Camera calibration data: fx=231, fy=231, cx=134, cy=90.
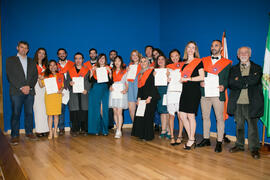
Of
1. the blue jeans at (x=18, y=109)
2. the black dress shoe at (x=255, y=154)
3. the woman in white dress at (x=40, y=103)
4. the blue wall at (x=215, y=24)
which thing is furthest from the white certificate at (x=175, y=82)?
the blue jeans at (x=18, y=109)

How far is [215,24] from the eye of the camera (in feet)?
15.8

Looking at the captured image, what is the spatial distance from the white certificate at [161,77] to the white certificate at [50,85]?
1.96 m

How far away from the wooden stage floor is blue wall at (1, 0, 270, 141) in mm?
1405

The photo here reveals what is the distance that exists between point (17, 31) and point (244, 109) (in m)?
4.84

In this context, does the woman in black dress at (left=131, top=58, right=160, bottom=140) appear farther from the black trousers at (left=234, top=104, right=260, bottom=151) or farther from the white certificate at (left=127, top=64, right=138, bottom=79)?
the black trousers at (left=234, top=104, right=260, bottom=151)

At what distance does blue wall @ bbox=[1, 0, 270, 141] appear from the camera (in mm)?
4289

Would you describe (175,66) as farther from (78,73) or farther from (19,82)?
(19,82)

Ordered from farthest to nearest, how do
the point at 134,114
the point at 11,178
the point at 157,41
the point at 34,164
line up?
the point at 157,41 < the point at 134,114 < the point at 34,164 < the point at 11,178

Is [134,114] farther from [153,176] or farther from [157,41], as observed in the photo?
[157,41]

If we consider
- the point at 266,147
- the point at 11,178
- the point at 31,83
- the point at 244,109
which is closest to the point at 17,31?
the point at 31,83

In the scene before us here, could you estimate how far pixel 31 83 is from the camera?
4375 millimetres

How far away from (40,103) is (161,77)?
256cm

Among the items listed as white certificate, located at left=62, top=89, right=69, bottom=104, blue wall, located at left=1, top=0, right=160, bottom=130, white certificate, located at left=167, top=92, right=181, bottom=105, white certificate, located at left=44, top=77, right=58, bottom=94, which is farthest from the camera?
blue wall, located at left=1, top=0, right=160, bottom=130

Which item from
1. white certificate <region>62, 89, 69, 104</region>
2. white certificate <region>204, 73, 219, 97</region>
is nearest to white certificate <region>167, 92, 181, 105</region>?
white certificate <region>204, 73, 219, 97</region>
